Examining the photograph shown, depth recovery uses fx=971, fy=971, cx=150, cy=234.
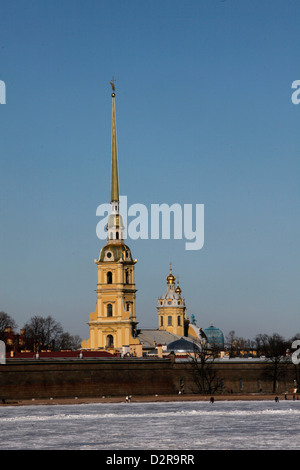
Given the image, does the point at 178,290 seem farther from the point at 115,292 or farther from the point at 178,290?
the point at 115,292

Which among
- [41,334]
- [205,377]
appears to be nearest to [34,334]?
[41,334]

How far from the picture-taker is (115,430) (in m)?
52.4

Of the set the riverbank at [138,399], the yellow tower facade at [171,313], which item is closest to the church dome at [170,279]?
the yellow tower facade at [171,313]

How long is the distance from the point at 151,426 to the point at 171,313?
85.9m

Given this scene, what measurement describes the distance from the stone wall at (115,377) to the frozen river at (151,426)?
8.18 meters

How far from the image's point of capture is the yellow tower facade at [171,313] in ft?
460

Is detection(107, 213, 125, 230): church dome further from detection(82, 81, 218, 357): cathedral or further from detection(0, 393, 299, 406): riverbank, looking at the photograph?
detection(0, 393, 299, 406): riverbank

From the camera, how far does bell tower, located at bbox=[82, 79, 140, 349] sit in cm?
11819
